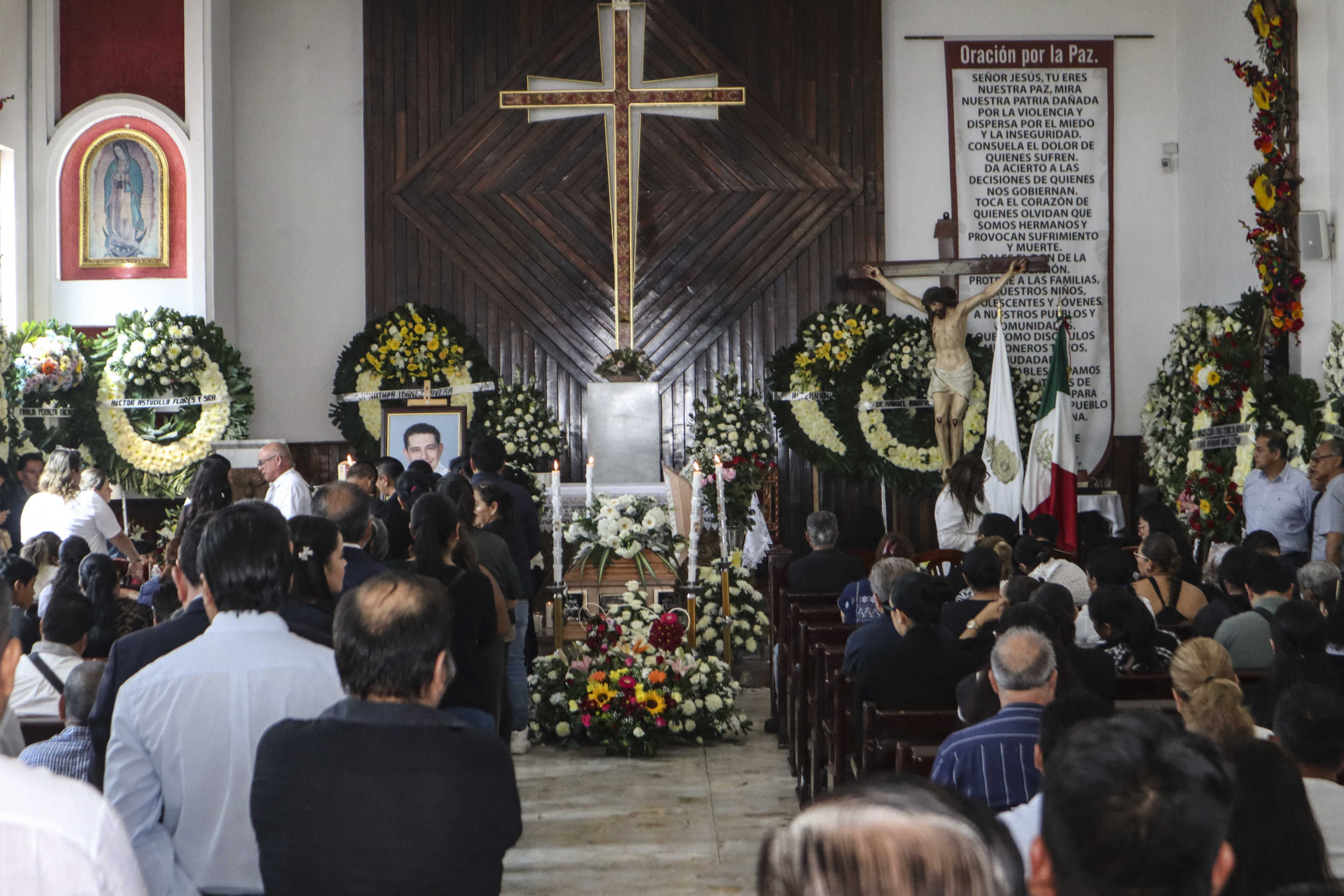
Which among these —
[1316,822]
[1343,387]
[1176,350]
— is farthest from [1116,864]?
[1176,350]

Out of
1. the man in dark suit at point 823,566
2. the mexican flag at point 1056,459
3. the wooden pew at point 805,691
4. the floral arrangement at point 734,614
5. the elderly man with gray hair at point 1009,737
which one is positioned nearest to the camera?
the elderly man with gray hair at point 1009,737

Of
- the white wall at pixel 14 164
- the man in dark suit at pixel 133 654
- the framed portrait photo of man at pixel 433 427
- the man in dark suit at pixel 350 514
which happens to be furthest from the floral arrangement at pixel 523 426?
the man in dark suit at pixel 133 654

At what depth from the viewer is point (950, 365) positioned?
11.1m

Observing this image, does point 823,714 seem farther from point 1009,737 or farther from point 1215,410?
point 1215,410

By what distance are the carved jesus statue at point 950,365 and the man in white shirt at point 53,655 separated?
7.98m

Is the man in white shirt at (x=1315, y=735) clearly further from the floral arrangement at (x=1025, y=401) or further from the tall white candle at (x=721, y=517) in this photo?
the floral arrangement at (x=1025, y=401)

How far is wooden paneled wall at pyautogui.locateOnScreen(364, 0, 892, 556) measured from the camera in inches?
484

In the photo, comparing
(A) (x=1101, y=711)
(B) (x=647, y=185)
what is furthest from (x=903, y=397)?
(A) (x=1101, y=711)

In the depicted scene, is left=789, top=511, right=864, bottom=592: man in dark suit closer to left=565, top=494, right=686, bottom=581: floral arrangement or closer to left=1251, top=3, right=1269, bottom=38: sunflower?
left=565, top=494, right=686, bottom=581: floral arrangement

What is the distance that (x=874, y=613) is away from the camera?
599cm

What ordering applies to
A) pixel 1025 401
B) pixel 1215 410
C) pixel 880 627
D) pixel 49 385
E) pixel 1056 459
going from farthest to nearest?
pixel 1025 401 → pixel 1056 459 → pixel 49 385 → pixel 1215 410 → pixel 880 627

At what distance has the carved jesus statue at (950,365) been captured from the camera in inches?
435

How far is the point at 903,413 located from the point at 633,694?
5.41 metres

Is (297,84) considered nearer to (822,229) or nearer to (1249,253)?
(822,229)
